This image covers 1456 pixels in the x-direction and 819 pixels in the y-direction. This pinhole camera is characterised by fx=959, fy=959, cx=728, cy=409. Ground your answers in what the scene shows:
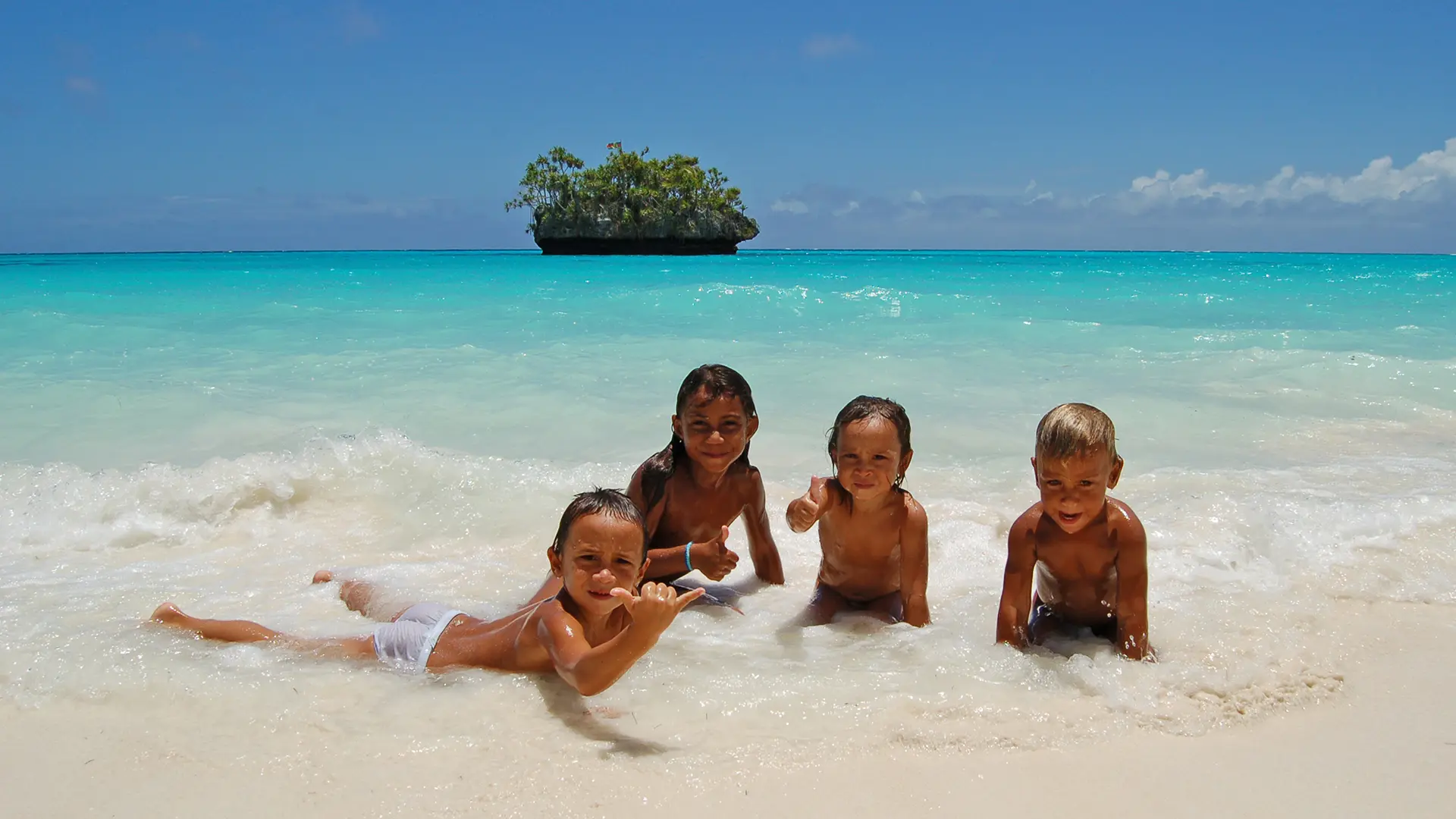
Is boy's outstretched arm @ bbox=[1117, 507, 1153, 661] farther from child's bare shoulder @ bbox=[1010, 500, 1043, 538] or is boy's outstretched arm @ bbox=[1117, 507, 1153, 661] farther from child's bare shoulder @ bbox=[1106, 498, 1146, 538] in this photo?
child's bare shoulder @ bbox=[1010, 500, 1043, 538]

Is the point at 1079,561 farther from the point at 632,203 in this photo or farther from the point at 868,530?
the point at 632,203

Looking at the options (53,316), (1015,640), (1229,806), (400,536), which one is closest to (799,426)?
(400,536)

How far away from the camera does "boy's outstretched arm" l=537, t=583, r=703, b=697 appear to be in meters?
2.22

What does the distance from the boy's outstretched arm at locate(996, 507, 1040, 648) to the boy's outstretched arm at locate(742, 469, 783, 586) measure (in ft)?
3.47

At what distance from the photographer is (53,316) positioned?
1317 centimetres

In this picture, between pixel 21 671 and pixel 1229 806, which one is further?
pixel 21 671

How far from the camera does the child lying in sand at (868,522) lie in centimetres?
300

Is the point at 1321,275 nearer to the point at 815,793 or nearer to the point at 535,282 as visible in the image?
the point at 535,282

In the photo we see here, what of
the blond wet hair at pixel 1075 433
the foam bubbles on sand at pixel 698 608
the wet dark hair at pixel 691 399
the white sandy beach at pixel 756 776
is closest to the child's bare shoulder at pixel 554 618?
the foam bubbles on sand at pixel 698 608

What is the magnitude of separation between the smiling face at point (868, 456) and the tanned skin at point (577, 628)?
77 centimetres

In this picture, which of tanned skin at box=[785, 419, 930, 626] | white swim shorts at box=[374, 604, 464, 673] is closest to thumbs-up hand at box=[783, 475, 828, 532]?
tanned skin at box=[785, 419, 930, 626]

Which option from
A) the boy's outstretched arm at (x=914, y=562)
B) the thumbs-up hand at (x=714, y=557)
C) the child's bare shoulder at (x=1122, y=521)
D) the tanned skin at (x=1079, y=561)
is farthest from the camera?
the boy's outstretched arm at (x=914, y=562)

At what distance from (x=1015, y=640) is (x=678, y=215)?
54588mm

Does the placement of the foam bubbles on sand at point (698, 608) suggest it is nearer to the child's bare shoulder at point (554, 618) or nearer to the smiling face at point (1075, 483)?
the child's bare shoulder at point (554, 618)
